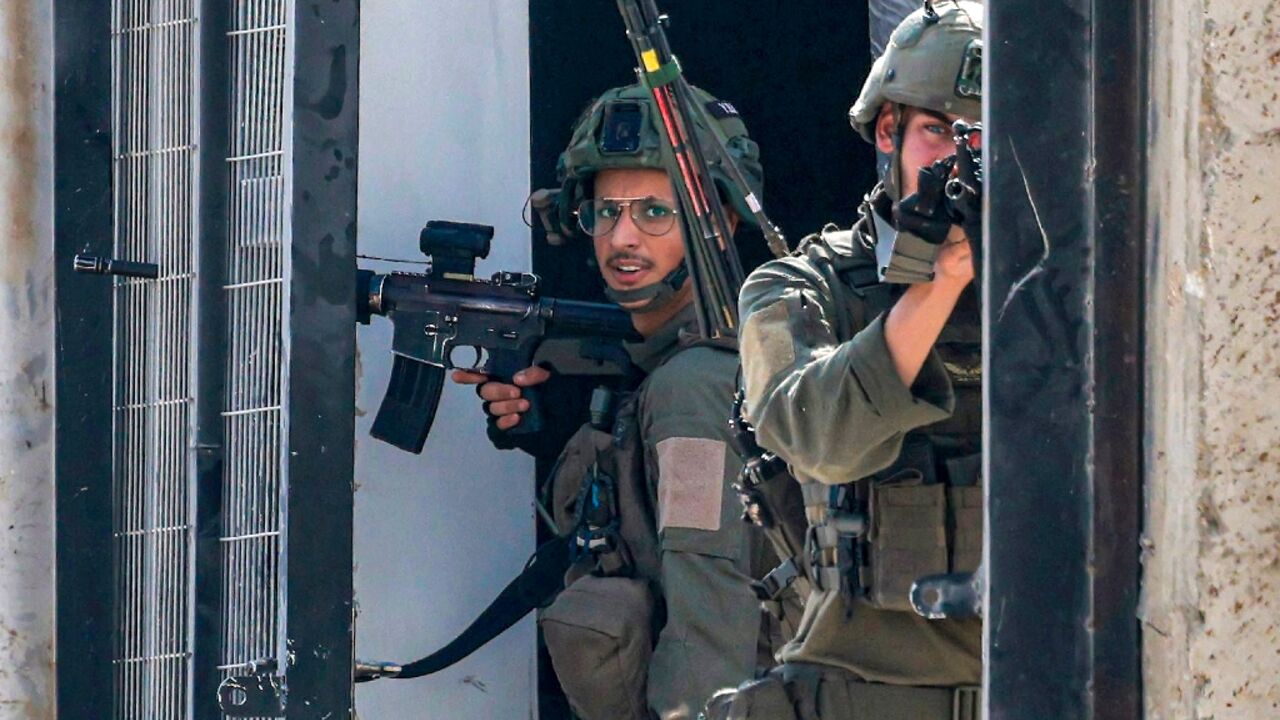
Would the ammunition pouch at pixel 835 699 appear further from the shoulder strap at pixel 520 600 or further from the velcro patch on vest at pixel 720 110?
the velcro patch on vest at pixel 720 110

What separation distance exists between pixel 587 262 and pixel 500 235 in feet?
0.79

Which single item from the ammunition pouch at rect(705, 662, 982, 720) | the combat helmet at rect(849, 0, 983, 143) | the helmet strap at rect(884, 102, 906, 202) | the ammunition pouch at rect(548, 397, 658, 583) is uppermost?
the combat helmet at rect(849, 0, 983, 143)

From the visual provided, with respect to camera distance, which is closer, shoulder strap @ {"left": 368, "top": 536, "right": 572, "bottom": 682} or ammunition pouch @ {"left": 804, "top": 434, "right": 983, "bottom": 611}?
ammunition pouch @ {"left": 804, "top": 434, "right": 983, "bottom": 611}

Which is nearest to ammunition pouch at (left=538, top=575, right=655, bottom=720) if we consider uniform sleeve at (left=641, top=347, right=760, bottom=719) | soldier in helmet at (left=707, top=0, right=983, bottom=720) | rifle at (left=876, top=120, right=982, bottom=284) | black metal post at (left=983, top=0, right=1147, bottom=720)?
uniform sleeve at (left=641, top=347, right=760, bottom=719)

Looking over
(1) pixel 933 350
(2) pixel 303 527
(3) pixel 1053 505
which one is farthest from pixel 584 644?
(3) pixel 1053 505

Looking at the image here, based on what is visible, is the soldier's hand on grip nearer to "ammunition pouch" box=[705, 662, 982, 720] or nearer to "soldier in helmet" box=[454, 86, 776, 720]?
"soldier in helmet" box=[454, 86, 776, 720]

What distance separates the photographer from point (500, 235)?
4891 millimetres

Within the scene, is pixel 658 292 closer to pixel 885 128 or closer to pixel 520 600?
pixel 520 600

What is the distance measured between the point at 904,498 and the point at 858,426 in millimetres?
268

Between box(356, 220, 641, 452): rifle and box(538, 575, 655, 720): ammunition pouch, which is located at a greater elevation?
box(356, 220, 641, 452): rifle

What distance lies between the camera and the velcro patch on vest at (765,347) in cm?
255

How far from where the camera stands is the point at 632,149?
4.49 m

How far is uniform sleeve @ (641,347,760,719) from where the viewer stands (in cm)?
391

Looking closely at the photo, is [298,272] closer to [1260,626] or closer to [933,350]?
[933,350]
